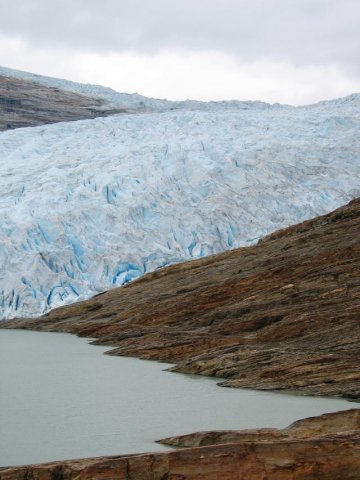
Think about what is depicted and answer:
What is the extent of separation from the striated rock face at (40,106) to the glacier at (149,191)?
649 cm

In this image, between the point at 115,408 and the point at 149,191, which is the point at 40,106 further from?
the point at 115,408

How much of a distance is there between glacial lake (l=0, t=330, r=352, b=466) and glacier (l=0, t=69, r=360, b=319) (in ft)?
47.6

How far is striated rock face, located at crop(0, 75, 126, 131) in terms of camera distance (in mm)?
52156

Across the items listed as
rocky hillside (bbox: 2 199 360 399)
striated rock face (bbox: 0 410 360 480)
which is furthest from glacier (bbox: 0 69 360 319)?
striated rock face (bbox: 0 410 360 480)

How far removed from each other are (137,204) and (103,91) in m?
24.1

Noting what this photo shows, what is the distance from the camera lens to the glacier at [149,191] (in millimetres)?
33812

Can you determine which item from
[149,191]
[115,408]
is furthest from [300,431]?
[149,191]

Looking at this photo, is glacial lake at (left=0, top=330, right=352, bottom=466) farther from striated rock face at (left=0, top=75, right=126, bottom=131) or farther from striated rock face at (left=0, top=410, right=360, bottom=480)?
striated rock face at (left=0, top=75, right=126, bottom=131)

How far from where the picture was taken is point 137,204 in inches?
1439

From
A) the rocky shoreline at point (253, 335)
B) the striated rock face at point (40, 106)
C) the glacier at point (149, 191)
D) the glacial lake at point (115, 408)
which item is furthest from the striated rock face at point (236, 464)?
the striated rock face at point (40, 106)

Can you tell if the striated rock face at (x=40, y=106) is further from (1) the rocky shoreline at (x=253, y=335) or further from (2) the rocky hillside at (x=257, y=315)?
(2) the rocky hillside at (x=257, y=315)

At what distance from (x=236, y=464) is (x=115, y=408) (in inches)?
261

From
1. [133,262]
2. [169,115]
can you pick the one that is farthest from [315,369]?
[169,115]

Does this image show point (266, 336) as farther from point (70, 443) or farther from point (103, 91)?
point (103, 91)
